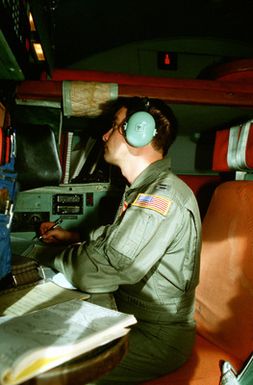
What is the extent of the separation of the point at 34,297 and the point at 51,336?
1.30 ft

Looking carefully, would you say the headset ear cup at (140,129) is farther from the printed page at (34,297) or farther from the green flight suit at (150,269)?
the printed page at (34,297)

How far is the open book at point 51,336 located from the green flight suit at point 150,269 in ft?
0.87

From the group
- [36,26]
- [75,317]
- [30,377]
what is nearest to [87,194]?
[36,26]

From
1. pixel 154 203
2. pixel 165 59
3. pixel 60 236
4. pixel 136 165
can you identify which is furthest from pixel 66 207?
pixel 165 59

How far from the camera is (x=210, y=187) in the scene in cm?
216

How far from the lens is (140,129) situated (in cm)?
127

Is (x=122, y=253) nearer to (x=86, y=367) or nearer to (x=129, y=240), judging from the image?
(x=129, y=240)

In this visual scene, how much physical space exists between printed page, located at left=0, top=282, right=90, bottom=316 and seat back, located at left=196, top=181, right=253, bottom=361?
0.64m

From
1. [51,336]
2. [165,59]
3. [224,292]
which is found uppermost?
[165,59]

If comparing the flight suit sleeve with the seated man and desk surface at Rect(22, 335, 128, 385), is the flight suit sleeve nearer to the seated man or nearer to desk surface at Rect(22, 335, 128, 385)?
the seated man

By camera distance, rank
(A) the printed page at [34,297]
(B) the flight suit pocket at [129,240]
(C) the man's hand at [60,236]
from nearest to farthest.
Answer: (A) the printed page at [34,297]
(B) the flight suit pocket at [129,240]
(C) the man's hand at [60,236]

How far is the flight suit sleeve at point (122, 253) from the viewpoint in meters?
1.00

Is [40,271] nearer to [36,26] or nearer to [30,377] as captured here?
[30,377]

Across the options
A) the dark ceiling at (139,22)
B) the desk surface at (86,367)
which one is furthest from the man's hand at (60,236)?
the dark ceiling at (139,22)
